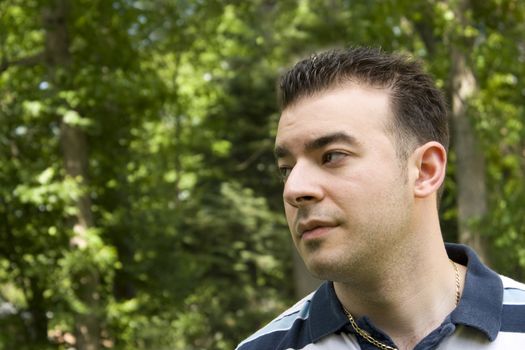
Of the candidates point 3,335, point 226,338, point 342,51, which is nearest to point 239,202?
point 226,338

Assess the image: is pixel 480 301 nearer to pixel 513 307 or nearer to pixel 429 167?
pixel 513 307

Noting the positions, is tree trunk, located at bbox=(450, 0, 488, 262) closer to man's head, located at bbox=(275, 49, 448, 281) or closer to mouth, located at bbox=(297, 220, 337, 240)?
man's head, located at bbox=(275, 49, 448, 281)

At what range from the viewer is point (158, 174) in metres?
12.6

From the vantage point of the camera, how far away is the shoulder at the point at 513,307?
2.26m

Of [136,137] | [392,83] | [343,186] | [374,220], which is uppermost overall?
[136,137]

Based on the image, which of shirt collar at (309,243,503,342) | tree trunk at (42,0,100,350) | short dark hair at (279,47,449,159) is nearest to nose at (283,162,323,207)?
short dark hair at (279,47,449,159)

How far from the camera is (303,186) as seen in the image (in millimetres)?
2244

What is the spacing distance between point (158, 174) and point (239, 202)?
576 centimetres

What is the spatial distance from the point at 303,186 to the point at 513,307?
66cm

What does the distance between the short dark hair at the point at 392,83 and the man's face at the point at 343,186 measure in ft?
0.21

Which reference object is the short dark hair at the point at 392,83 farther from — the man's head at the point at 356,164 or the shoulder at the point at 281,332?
the shoulder at the point at 281,332

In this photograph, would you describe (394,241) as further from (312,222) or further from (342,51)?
(342,51)

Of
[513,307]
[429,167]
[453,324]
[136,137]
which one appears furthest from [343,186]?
[136,137]

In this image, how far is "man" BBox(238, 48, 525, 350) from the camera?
2236 mm
